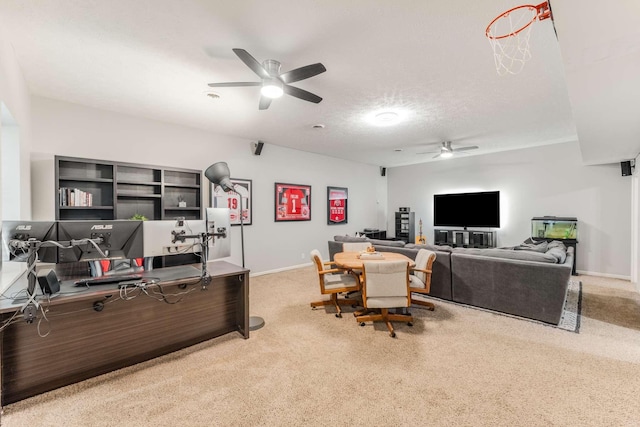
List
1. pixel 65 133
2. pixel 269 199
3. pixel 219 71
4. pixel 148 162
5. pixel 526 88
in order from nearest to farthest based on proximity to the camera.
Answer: pixel 219 71 → pixel 526 88 → pixel 65 133 → pixel 148 162 → pixel 269 199

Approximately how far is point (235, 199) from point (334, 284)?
2.70m

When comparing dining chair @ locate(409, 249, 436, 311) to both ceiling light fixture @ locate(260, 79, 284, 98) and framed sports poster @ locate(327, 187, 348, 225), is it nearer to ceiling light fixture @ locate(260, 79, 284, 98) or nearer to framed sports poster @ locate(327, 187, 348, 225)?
ceiling light fixture @ locate(260, 79, 284, 98)

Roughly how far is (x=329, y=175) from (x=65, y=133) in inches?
191

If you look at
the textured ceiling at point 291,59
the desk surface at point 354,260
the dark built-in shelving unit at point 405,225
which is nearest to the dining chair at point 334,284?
the desk surface at point 354,260

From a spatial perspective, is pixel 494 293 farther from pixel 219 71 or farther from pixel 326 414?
pixel 219 71

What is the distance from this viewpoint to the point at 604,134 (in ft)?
10.7

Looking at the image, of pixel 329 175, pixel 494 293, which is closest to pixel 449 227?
pixel 329 175

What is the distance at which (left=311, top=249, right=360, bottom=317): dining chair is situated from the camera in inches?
130

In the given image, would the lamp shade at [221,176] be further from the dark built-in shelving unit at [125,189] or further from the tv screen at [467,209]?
the tv screen at [467,209]

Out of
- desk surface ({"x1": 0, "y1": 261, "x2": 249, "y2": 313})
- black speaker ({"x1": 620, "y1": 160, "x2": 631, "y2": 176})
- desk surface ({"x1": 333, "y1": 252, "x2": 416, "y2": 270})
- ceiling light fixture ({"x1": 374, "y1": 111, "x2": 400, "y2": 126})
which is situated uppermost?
ceiling light fixture ({"x1": 374, "y1": 111, "x2": 400, "y2": 126})

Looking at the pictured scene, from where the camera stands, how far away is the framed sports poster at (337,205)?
6848mm

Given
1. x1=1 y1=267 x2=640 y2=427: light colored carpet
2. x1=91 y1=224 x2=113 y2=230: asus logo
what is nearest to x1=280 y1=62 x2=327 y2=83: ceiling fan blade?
x1=91 y1=224 x2=113 y2=230: asus logo

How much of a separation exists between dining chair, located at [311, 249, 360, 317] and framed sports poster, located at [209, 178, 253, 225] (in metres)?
2.13

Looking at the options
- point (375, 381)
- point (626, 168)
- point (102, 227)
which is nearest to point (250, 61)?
point (102, 227)
